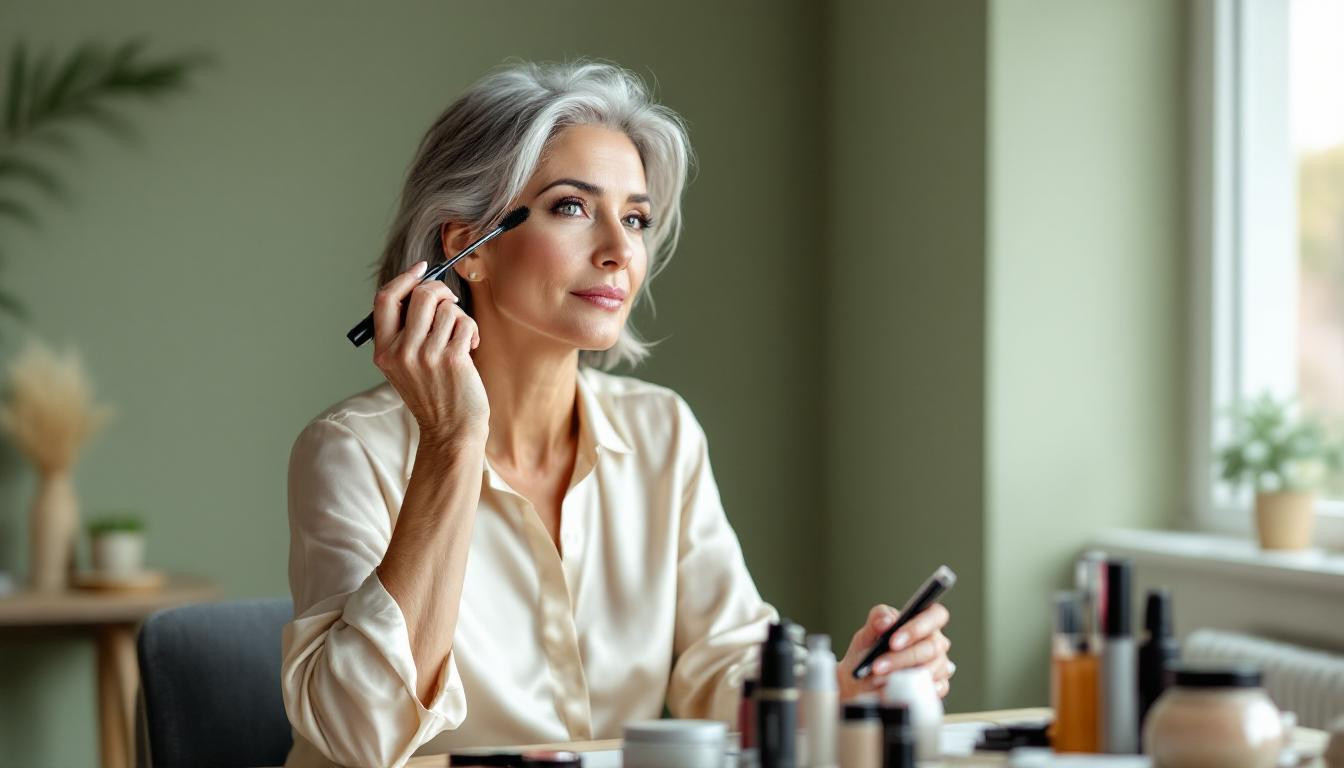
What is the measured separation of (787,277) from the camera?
360cm

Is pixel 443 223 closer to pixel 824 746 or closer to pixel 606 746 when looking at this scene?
pixel 606 746

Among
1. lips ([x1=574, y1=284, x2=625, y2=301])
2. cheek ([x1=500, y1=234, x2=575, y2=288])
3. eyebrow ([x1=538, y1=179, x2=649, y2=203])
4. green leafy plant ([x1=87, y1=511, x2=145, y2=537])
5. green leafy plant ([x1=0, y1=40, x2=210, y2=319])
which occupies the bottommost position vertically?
green leafy plant ([x1=87, y1=511, x2=145, y2=537])

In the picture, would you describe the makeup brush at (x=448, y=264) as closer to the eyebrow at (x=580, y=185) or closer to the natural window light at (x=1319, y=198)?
the eyebrow at (x=580, y=185)

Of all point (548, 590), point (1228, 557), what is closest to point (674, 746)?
point (548, 590)

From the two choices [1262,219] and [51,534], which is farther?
[51,534]

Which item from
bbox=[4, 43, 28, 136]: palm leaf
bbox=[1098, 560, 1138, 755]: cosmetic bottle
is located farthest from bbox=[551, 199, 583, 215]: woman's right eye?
bbox=[4, 43, 28, 136]: palm leaf

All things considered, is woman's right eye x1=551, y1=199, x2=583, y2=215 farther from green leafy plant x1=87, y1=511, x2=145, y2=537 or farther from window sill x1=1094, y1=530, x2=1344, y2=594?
green leafy plant x1=87, y1=511, x2=145, y2=537

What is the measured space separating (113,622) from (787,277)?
170 centimetres

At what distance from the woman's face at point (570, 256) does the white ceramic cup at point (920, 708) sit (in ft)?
2.39

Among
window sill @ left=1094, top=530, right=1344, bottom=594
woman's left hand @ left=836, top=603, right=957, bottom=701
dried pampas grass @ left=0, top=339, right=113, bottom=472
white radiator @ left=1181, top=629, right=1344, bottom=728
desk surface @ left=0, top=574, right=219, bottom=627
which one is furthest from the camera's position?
dried pampas grass @ left=0, top=339, right=113, bottom=472

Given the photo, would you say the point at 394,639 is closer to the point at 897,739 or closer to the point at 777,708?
the point at 777,708

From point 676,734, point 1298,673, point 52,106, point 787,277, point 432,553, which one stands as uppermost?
point 52,106

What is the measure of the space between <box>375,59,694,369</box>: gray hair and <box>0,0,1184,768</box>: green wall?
1125mm

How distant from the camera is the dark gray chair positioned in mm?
1717
